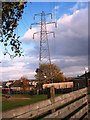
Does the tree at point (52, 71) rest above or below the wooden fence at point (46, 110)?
above

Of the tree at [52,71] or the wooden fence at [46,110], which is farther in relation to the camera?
the tree at [52,71]

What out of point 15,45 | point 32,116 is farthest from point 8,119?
point 15,45

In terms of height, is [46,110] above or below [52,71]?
below

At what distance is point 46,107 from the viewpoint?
244 inches

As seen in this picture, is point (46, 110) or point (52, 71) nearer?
point (46, 110)

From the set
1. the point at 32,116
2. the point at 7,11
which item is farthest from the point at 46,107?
the point at 7,11

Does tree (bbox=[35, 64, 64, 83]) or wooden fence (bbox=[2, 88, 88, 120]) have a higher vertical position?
tree (bbox=[35, 64, 64, 83])

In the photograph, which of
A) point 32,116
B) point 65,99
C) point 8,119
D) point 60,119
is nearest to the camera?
point 8,119

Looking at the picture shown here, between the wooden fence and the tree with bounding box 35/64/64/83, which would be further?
the tree with bounding box 35/64/64/83

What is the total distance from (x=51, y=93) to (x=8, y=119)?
2.73 meters

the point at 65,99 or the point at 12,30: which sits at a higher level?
the point at 12,30

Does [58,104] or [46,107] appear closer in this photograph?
[46,107]

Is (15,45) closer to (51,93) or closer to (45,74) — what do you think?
(51,93)

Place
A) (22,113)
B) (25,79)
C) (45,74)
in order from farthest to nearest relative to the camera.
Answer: (25,79) < (45,74) < (22,113)
